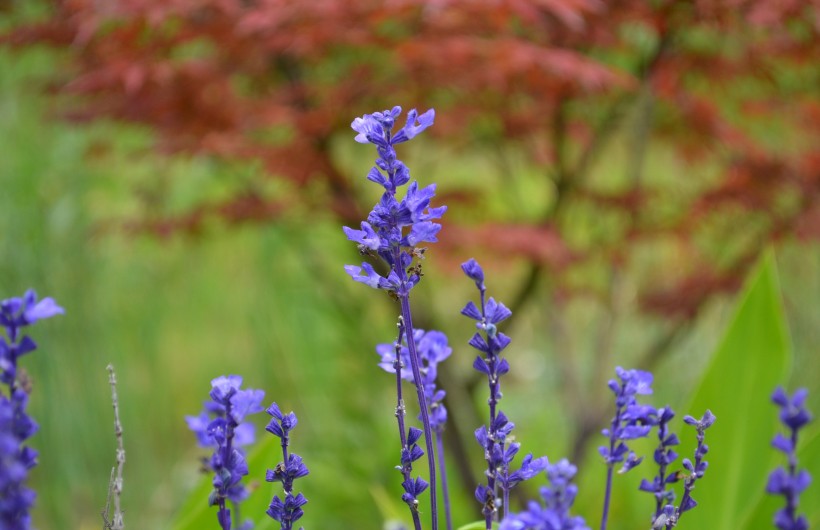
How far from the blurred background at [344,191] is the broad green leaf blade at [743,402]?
0.04 m

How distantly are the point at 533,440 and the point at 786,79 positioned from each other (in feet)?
4.40

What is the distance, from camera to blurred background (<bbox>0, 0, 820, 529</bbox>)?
6.28ft

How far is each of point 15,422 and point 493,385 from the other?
402 millimetres

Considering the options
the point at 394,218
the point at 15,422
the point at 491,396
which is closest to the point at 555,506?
the point at 491,396

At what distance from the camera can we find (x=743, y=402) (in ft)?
5.16

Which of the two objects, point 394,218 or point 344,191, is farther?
point 344,191

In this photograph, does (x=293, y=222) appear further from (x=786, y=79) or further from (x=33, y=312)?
(x=33, y=312)

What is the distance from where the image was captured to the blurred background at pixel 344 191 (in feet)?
6.28

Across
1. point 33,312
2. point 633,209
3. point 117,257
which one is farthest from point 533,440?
point 33,312

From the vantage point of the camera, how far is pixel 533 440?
2.84 m

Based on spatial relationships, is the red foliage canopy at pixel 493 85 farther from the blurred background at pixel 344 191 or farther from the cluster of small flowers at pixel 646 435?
the cluster of small flowers at pixel 646 435

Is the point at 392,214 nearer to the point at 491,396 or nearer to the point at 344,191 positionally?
the point at 491,396

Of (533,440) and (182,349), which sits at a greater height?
(182,349)

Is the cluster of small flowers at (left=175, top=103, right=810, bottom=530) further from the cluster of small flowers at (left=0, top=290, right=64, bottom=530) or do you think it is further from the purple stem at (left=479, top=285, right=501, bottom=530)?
the cluster of small flowers at (left=0, top=290, right=64, bottom=530)
